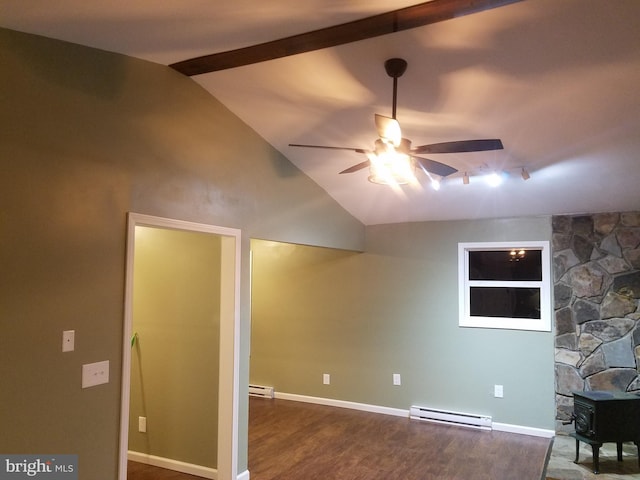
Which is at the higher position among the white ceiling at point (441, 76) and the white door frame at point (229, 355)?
the white ceiling at point (441, 76)

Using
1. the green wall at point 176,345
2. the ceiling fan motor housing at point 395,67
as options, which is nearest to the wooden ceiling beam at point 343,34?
the ceiling fan motor housing at point 395,67

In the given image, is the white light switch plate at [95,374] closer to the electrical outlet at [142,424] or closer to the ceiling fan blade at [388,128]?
the electrical outlet at [142,424]

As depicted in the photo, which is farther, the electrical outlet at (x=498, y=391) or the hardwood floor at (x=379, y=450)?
the electrical outlet at (x=498, y=391)

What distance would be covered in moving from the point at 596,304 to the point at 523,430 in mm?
1524

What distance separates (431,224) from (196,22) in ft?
12.6

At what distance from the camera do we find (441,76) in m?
2.78

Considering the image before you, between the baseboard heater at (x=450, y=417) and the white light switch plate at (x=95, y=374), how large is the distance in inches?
151

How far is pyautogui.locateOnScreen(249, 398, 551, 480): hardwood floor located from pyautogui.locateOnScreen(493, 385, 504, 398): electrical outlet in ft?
1.26

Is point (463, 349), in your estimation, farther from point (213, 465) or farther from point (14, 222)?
point (14, 222)

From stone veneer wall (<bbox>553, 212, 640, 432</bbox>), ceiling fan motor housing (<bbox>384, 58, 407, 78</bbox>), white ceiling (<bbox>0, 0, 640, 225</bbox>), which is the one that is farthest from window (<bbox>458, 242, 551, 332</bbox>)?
ceiling fan motor housing (<bbox>384, 58, 407, 78</bbox>)

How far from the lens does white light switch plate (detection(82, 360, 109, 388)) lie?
→ 8.34 feet

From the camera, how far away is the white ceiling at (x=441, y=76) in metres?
2.24

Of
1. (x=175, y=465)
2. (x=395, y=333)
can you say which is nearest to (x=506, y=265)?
(x=395, y=333)

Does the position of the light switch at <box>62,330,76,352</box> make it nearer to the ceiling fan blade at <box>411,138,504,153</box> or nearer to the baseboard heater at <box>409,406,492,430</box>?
the ceiling fan blade at <box>411,138,504,153</box>
